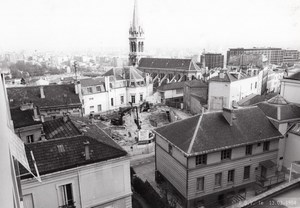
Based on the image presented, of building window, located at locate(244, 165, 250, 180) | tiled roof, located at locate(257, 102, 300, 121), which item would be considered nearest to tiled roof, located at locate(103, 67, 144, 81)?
tiled roof, located at locate(257, 102, 300, 121)

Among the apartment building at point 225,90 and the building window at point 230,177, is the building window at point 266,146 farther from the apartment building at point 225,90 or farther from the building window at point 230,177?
the apartment building at point 225,90

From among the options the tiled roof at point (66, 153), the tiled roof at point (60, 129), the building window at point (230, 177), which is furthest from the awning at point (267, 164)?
the tiled roof at point (60, 129)

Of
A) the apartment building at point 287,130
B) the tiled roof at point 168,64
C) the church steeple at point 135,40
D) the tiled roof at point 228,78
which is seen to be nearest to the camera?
the apartment building at point 287,130

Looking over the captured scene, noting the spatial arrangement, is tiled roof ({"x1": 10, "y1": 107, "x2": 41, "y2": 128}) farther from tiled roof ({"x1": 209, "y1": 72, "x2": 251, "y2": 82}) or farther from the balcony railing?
tiled roof ({"x1": 209, "y1": 72, "x2": 251, "y2": 82})

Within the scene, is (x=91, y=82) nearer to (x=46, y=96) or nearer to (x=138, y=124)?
(x=46, y=96)

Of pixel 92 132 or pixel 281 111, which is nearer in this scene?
pixel 92 132

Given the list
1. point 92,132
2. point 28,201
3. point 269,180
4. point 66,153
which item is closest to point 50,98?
point 92,132
